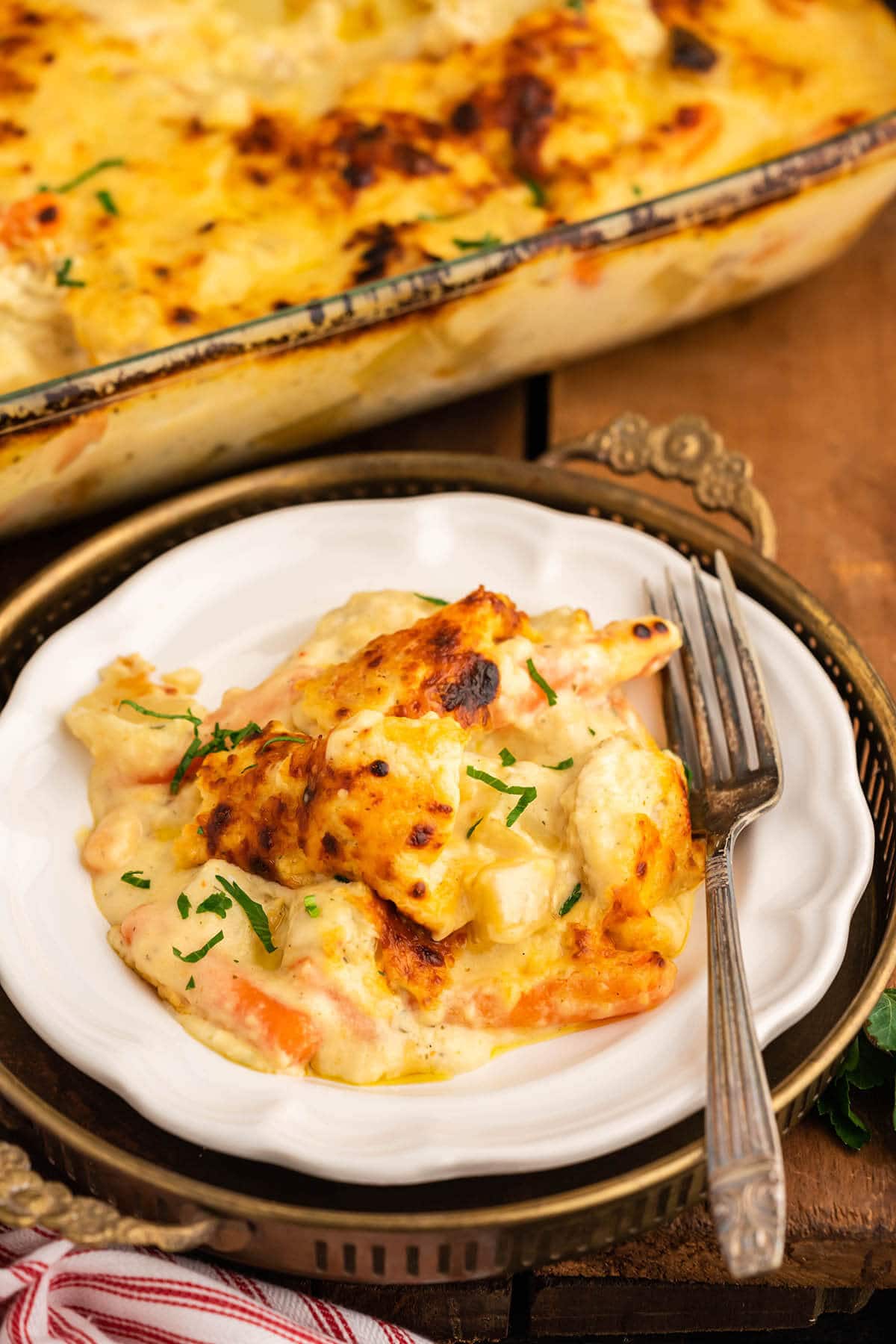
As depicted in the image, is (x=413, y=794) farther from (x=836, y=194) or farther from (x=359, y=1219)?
(x=836, y=194)

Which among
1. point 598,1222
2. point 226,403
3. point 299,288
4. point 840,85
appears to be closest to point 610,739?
point 598,1222

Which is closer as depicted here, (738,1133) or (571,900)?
(738,1133)

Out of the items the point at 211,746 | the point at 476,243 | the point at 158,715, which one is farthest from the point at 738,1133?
the point at 476,243

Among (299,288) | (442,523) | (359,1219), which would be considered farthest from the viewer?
(299,288)

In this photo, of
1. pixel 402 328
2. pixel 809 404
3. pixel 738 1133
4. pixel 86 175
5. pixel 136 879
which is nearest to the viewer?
pixel 738 1133

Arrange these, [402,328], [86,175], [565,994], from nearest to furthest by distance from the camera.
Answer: [565,994]
[402,328]
[86,175]

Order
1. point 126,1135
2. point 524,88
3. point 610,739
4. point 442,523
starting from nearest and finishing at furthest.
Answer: point 126,1135 → point 610,739 → point 442,523 → point 524,88

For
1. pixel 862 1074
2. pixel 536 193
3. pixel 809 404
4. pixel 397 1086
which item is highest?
pixel 536 193

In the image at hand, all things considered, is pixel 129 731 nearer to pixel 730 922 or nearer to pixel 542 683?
pixel 542 683
